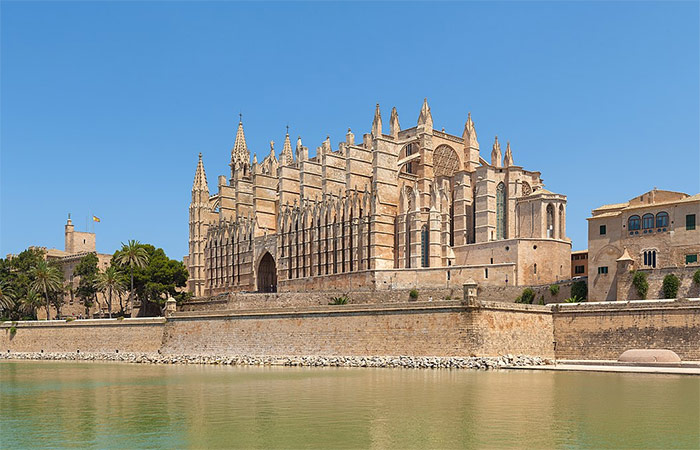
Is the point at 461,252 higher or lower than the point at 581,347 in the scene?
higher

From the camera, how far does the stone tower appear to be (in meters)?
81.5

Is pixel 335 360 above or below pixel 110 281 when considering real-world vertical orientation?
below

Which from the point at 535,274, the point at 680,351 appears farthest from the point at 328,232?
the point at 680,351

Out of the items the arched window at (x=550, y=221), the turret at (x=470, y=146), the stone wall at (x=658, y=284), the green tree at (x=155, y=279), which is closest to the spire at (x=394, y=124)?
the turret at (x=470, y=146)

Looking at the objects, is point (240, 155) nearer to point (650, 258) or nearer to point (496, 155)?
point (496, 155)

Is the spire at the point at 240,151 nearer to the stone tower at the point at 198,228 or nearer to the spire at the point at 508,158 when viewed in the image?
the stone tower at the point at 198,228

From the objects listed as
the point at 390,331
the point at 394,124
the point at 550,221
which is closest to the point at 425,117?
the point at 394,124

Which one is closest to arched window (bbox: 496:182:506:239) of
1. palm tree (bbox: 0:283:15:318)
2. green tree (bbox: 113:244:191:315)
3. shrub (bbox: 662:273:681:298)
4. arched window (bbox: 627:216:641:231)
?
arched window (bbox: 627:216:641:231)

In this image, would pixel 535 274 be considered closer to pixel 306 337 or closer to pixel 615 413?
pixel 306 337

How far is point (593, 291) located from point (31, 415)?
2993 cm

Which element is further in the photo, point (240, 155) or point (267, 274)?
point (240, 155)

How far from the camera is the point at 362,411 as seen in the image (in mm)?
25266

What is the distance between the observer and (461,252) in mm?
58031

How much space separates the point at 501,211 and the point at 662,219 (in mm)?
15986
